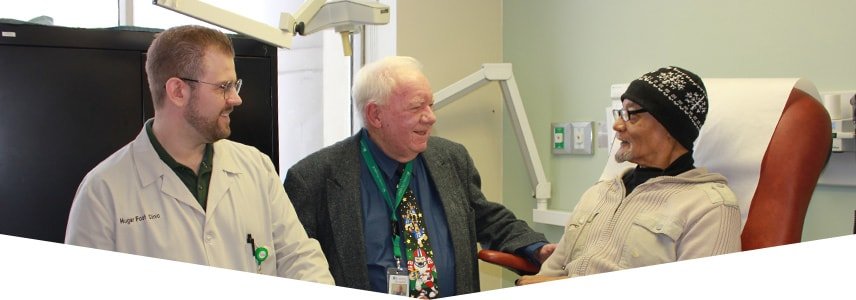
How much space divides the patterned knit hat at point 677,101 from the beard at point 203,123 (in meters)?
1.00

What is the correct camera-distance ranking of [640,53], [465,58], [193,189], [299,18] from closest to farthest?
[193,189] < [299,18] < [640,53] < [465,58]

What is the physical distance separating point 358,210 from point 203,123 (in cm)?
55

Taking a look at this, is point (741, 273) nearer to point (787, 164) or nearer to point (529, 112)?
point (787, 164)

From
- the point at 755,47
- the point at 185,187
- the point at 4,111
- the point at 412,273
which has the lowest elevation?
the point at 412,273

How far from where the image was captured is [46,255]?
250 millimetres

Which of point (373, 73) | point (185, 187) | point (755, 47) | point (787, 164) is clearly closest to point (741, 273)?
point (185, 187)

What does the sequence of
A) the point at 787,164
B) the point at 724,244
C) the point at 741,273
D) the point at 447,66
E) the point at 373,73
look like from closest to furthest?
the point at 741,273 → the point at 724,244 → the point at 787,164 → the point at 373,73 → the point at 447,66

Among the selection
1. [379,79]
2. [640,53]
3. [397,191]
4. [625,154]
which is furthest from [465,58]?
[625,154]

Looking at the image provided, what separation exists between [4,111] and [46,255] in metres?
1.77

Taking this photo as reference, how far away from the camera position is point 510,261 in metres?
2.19

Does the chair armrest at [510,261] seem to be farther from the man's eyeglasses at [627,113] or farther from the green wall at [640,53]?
the green wall at [640,53]

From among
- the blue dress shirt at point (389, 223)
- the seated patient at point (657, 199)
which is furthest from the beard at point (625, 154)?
the blue dress shirt at point (389, 223)

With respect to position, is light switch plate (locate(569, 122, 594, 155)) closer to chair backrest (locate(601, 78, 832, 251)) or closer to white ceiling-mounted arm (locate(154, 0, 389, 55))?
chair backrest (locate(601, 78, 832, 251))

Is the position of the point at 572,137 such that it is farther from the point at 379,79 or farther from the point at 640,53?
the point at 379,79
